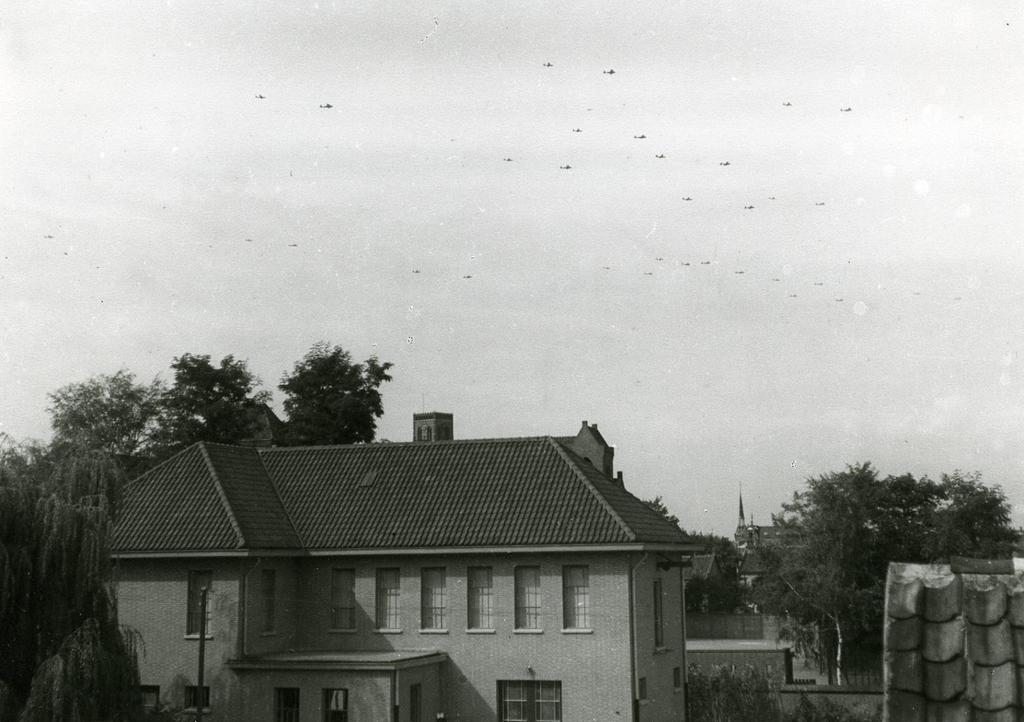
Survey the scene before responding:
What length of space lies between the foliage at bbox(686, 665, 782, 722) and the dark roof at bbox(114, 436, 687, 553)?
19.0 ft

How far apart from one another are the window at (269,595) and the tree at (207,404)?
79.9 feet

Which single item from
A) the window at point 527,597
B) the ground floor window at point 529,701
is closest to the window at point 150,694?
the ground floor window at point 529,701

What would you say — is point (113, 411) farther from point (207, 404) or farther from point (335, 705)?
point (335, 705)

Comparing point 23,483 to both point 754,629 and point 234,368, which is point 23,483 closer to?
point 234,368

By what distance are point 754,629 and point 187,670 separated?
49.5 m

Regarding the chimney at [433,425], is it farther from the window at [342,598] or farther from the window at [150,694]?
the window at [150,694]

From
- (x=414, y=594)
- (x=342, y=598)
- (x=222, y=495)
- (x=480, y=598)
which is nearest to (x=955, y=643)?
(x=480, y=598)

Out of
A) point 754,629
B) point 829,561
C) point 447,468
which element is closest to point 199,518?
point 447,468

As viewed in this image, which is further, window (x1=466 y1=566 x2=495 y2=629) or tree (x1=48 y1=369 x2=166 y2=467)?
tree (x1=48 y1=369 x2=166 y2=467)

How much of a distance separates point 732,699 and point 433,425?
18399 millimetres

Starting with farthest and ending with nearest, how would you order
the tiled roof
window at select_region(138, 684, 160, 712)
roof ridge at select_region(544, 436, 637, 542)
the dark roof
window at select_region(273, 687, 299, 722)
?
the dark roof
window at select_region(138, 684, 160, 712)
roof ridge at select_region(544, 436, 637, 542)
window at select_region(273, 687, 299, 722)
the tiled roof

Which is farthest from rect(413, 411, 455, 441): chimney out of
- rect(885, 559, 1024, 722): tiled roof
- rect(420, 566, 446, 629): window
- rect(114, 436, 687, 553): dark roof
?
rect(885, 559, 1024, 722): tiled roof

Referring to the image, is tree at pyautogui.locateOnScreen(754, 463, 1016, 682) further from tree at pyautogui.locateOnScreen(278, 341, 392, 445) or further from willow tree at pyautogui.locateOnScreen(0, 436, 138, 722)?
willow tree at pyautogui.locateOnScreen(0, 436, 138, 722)

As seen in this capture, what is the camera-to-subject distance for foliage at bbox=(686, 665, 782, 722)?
36844 millimetres
